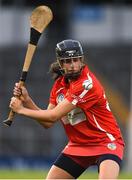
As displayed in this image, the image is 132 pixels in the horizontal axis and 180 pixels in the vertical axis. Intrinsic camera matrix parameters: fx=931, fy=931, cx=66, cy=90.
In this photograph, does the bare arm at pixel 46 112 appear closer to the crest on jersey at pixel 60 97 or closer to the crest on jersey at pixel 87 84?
the crest on jersey at pixel 87 84

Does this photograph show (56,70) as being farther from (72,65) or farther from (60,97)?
(72,65)

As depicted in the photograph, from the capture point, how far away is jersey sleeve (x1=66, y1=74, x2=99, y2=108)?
30.3 feet

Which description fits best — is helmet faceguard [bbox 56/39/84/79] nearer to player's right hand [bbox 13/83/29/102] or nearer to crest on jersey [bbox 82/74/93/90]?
crest on jersey [bbox 82/74/93/90]

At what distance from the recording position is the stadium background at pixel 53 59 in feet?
68.4

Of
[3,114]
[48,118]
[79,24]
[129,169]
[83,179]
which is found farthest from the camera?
[79,24]

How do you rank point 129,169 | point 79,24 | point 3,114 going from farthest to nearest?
point 79,24, point 3,114, point 129,169

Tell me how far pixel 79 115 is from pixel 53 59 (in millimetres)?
12585

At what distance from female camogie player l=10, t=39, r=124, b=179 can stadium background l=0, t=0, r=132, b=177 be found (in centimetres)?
982

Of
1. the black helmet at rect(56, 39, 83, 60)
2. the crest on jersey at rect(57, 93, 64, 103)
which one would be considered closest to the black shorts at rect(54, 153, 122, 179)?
the crest on jersey at rect(57, 93, 64, 103)

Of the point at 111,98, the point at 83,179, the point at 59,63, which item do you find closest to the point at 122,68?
the point at 111,98

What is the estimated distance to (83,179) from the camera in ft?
49.9

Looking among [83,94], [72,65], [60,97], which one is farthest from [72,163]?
[72,65]

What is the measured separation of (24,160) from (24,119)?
4.08 feet

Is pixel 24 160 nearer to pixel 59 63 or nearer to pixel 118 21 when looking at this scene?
pixel 118 21
